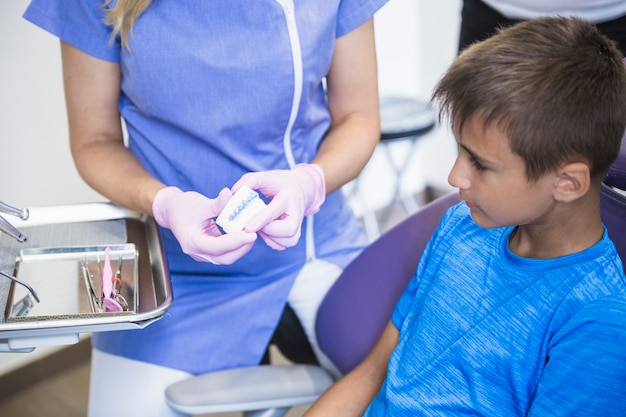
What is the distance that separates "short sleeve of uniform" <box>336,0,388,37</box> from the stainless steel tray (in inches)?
19.1

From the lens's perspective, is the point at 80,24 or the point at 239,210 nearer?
the point at 239,210

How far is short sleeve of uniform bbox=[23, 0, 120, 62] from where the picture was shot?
1.27m

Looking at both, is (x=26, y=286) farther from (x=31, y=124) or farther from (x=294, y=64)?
(x=31, y=124)

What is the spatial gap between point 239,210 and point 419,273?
0.34 metres

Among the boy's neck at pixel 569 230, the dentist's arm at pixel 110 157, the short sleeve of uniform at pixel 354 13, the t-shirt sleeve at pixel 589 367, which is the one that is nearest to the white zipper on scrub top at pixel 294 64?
the short sleeve of uniform at pixel 354 13

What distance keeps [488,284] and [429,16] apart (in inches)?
86.4

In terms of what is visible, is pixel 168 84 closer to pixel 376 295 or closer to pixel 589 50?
pixel 376 295

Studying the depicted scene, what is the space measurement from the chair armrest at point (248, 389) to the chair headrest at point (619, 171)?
0.53 m

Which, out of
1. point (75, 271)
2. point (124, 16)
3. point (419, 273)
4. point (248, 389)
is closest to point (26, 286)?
point (75, 271)

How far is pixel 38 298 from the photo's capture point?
42.3 inches

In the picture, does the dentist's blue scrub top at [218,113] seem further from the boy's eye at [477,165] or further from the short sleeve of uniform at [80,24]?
the boy's eye at [477,165]

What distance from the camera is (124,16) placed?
1.24 metres

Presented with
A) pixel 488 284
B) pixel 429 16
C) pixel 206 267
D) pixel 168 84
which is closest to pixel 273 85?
pixel 168 84

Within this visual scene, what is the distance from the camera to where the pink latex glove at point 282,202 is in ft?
3.63
